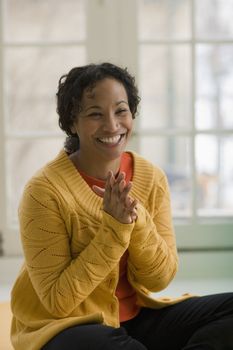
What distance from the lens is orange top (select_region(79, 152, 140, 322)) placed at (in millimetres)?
1992

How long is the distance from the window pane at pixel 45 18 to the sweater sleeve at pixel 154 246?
4448 millimetres

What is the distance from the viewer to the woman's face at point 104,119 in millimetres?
1921

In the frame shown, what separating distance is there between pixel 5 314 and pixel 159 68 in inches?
136

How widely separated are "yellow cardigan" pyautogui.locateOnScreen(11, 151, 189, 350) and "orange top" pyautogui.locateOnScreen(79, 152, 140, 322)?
3cm

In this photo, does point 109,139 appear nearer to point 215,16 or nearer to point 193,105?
point 193,105

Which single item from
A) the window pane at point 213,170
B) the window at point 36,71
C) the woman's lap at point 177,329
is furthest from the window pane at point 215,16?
the woman's lap at point 177,329

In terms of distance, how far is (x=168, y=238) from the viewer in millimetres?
2078

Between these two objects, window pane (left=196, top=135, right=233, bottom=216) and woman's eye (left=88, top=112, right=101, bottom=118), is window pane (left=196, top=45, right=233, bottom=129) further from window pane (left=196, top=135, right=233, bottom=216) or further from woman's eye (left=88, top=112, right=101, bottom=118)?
woman's eye (left=88, top=112, right=101, bottom=118)

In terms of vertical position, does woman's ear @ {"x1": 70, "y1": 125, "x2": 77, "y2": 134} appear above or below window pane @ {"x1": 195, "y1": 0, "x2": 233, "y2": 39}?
below

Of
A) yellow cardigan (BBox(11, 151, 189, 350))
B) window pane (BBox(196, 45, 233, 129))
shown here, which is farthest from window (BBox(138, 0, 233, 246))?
yellow cardigan (BBox(11, 151, 189, 350))

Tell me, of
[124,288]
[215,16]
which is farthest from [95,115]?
[215,16]

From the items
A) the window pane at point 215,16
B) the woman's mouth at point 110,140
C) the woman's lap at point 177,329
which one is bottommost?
the woman's lap at point 177,329

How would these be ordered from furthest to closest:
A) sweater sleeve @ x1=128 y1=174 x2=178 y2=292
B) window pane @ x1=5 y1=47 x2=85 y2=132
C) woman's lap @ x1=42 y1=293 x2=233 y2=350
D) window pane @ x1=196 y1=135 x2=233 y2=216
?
1. window pane @ x1=5 y1=47 x2=85 y2=132
2. window pane @ x1=196 y1=135 x2=233 y2=216
3. sweater sleeve @ x1=128 y1=174 x2=178 y2=292
4. woman's lap @ x1=42 y1=293 x2=233 y2=350

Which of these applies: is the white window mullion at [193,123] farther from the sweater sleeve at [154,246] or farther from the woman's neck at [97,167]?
the woman's neck at [97,167]
